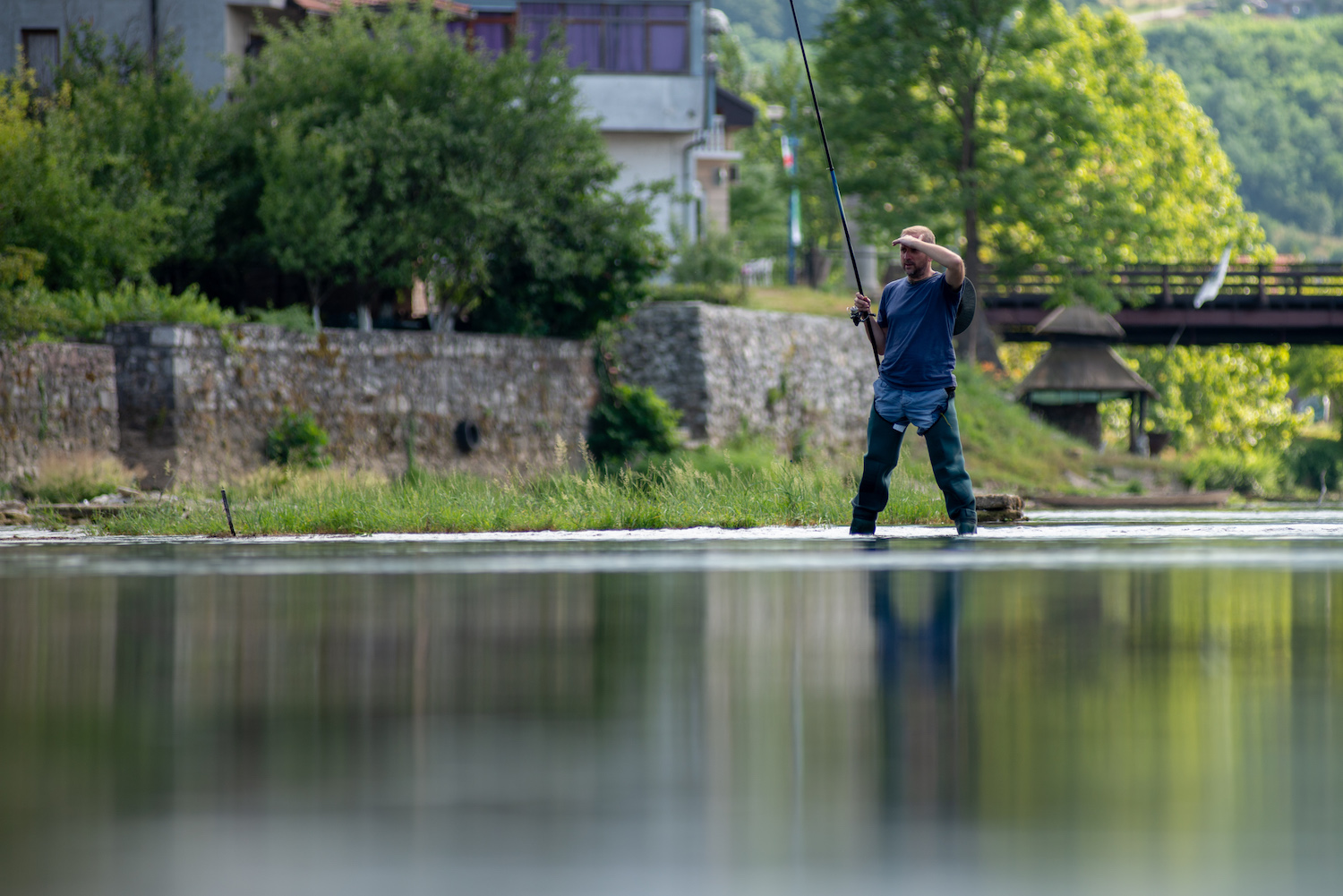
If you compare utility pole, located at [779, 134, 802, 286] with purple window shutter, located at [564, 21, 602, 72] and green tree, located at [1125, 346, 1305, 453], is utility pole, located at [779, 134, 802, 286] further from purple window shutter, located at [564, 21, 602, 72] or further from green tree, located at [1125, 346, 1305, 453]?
green tree, located at [1125, 346, 1305, 453]

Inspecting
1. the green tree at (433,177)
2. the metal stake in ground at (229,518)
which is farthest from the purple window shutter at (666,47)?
the metal stake in ground at (229,518)

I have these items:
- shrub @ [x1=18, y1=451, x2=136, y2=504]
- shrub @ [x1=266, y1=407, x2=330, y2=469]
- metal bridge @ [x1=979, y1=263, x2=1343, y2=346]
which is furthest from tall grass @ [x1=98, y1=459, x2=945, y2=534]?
metal bridge @ [x1=979, y1=263, x2=1343, y2=346]

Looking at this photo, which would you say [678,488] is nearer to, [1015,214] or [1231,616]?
[1231,616]

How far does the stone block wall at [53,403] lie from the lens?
1898 centimetres

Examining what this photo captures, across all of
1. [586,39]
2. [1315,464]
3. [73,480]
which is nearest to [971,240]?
[586,39]

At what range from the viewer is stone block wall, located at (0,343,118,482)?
19.0 meters

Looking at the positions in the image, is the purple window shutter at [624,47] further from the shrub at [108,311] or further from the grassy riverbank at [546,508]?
the grassy riverbank at [546,508]

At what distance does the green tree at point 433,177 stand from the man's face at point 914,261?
16.6 meters

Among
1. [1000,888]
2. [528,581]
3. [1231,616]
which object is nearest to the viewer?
[1000,888]

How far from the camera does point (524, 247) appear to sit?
91.6ft

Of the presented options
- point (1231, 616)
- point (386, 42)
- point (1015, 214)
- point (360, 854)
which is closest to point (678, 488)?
point (1231, 616)

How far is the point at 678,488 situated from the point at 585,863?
36.3 feet

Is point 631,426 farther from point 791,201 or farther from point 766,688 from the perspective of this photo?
point 791,201

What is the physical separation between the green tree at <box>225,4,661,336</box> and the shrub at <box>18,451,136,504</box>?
7138mm
